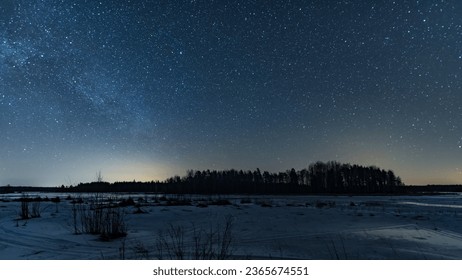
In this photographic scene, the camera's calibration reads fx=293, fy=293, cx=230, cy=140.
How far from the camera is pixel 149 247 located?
5.76 m

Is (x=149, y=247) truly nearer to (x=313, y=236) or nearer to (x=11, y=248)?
(x=11, y=248)

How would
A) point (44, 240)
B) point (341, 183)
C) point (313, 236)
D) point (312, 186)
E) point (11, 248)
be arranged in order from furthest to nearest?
point (312, 186) → point (341, 183) → point (313, 236) → point (44, 240) → point (11, 248)

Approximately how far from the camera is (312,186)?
93.1 metres
